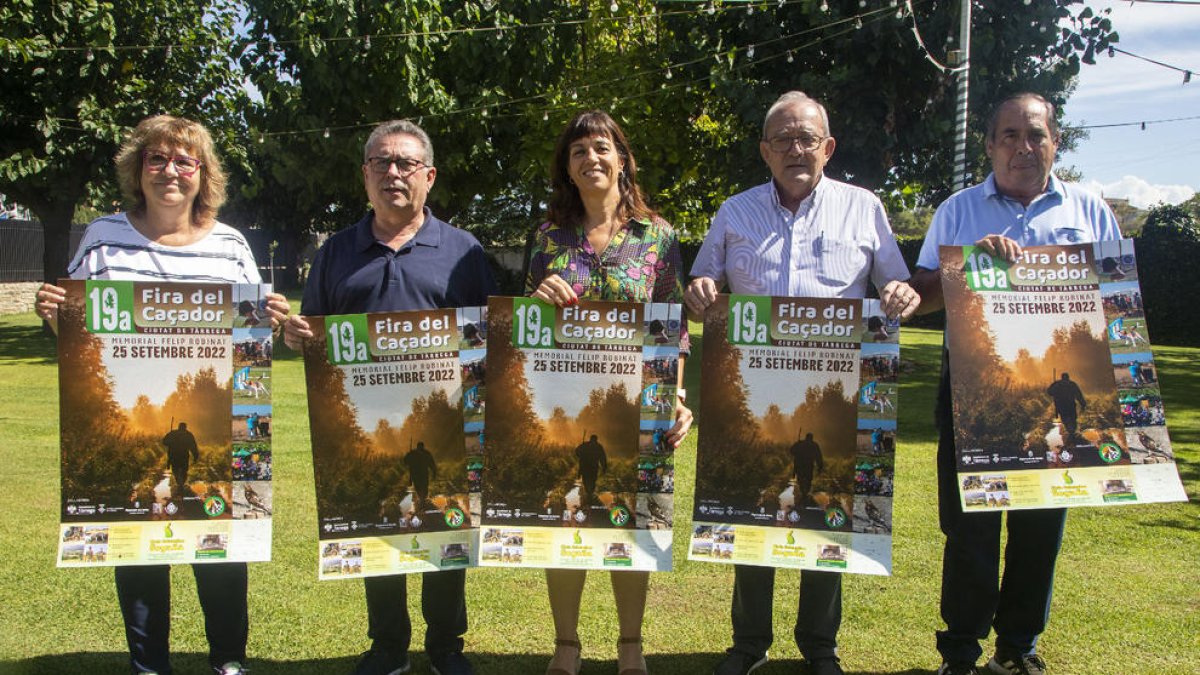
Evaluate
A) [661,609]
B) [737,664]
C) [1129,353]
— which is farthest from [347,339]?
[1129,353]

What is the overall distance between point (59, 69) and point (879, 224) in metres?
17.0

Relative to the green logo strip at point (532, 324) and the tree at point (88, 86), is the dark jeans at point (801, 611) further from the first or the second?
the tree at point (88, 86)

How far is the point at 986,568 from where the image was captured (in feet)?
11.6

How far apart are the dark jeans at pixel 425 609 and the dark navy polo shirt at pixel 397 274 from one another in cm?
103

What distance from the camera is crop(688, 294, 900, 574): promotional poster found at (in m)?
3.27

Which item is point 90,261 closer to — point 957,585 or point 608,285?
point 608,285

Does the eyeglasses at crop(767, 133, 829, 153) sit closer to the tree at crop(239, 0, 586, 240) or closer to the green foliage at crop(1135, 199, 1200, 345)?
the tree at crop(239, 0, 586, 240)

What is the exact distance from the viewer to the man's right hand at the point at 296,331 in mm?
3277

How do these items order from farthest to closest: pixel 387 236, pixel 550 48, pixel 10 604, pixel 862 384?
pixel 550 48, pixel 10 604, pixel 387 236, pixel 862 384

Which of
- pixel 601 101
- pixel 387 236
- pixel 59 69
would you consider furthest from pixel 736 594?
pixel 59 69

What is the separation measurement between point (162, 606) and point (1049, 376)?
3293 millimetres

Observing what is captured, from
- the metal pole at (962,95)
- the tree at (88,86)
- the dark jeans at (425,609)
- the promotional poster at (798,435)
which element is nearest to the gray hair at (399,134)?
the promotional poster at (798,435)

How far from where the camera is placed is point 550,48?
611 inches

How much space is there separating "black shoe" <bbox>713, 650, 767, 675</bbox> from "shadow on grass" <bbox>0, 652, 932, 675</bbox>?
0.14 m
